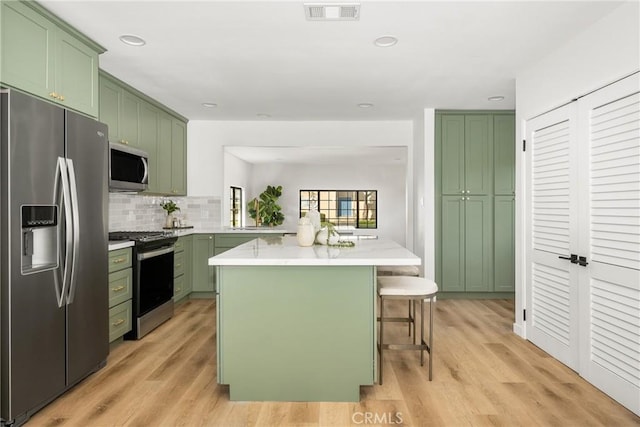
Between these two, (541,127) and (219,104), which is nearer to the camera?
(541,127)

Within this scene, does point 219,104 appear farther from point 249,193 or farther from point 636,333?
point 249,193

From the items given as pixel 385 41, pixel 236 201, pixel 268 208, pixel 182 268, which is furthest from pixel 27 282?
pixel 268 208

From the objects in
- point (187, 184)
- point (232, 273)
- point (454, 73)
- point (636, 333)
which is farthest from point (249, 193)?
point (636, 333)

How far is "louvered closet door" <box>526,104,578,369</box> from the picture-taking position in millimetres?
2945

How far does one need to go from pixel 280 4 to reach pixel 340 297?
1758mm

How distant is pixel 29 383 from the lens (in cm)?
221

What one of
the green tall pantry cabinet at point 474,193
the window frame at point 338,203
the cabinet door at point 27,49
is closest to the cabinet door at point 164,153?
the cabinet door at point 27,49

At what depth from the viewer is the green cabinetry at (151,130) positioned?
12.3 feet

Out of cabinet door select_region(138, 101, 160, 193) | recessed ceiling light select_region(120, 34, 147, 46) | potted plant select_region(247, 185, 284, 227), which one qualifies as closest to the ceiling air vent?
recessed ceiling light select_region(120, 34, 147, 46)

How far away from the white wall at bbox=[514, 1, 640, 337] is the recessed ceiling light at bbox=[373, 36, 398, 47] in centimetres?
125

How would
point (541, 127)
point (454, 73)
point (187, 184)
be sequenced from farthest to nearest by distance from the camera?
point (187, 184)
point (454, 73)
point (541, 127)

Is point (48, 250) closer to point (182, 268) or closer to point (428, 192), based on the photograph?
point (182, 268)

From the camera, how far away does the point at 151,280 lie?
392cm

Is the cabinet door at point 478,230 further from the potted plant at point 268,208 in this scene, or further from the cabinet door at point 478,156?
the potted plant at point 268,208
